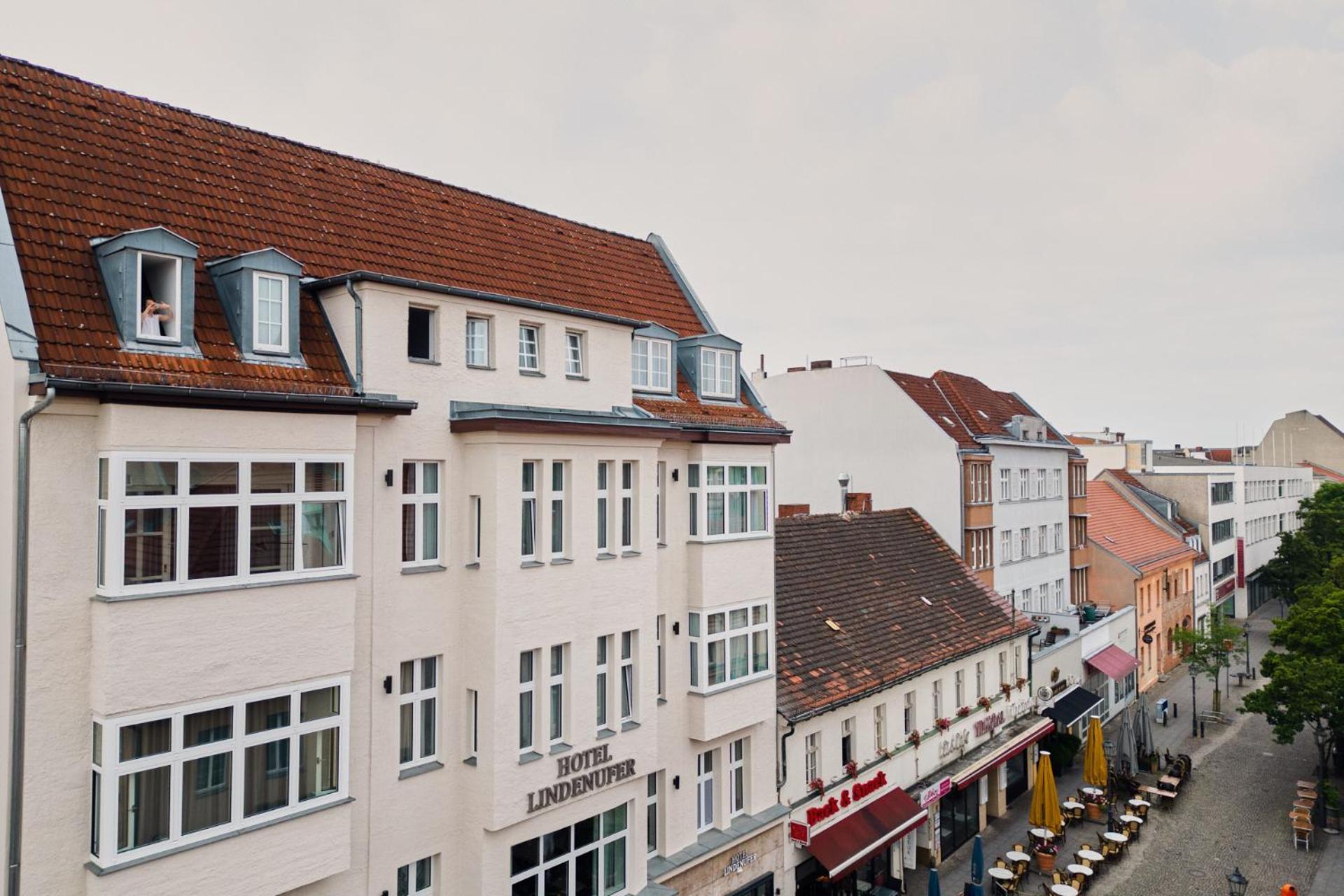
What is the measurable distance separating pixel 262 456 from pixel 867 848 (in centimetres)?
1646

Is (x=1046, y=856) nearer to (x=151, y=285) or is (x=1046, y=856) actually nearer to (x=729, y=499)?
(x=729, y=499)

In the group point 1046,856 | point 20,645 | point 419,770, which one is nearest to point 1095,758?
point 1046,856

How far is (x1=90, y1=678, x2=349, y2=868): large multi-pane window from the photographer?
10016mm

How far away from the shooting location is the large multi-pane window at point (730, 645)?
17844 millimetres

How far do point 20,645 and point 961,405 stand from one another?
1360 inches

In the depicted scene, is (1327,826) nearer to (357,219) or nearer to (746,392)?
(746,392)

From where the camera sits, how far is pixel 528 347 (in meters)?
15.2

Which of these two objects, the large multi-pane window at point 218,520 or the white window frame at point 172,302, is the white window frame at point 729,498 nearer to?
the large multi-pane window at point 218,520

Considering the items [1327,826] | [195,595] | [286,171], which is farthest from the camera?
[1327,826]

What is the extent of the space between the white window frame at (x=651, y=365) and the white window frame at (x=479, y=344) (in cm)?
381

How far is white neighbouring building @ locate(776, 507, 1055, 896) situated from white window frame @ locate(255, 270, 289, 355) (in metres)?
13.3

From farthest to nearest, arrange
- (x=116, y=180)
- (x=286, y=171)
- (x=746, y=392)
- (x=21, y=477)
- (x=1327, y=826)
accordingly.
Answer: (x=1327, y=826), (x=746, y=392), (x=286, y=171), (x=116, y=180), (x=21, y=477)

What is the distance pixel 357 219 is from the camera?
1529 centimetres

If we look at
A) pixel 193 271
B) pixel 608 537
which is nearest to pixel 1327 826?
pixel 608 537
